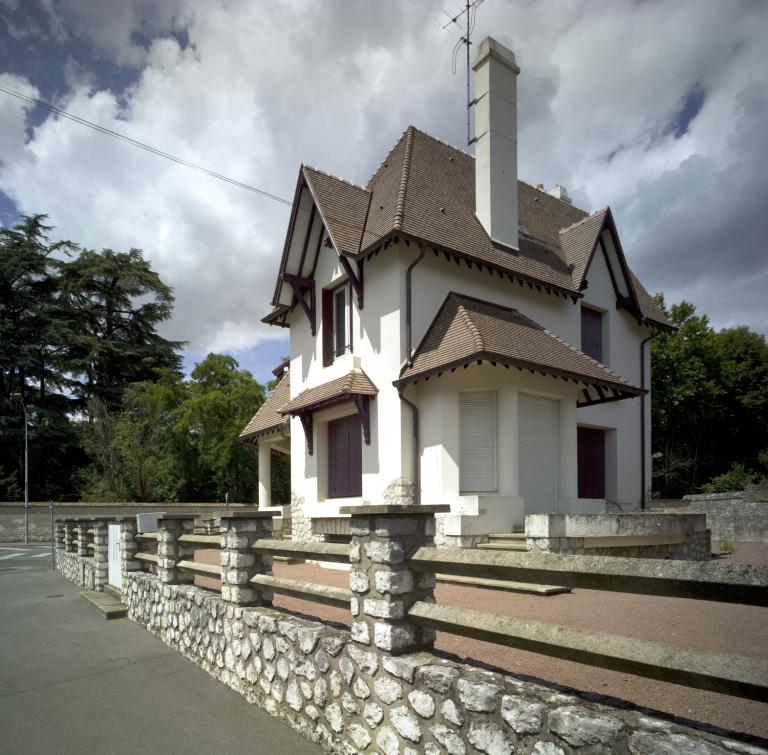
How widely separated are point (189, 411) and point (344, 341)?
61.0ft

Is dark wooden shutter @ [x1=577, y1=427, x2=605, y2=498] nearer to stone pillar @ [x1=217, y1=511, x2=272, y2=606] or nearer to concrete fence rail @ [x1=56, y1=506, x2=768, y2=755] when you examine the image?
concrete fence rail @ [x1=56, y1=506, x2=768, y2=755]

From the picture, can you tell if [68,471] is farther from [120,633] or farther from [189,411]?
[120,633]

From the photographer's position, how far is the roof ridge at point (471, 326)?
1067 centimetres

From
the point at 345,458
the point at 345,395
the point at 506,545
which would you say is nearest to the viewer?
the point at 506,545

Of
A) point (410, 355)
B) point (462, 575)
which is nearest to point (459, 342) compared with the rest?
point (410, 355)

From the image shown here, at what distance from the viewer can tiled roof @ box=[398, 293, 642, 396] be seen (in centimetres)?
1093

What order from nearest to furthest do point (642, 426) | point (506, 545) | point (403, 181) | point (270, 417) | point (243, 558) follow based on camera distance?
point (243, 558) < point (506, 545) < point (403, 181) < point (642, 426) < point (270, 417)

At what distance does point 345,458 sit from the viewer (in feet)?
45.4

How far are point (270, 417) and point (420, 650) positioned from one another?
1487 cm

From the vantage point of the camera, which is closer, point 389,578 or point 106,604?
point 389,578

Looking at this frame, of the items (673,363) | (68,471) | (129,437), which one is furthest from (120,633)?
(68,471)

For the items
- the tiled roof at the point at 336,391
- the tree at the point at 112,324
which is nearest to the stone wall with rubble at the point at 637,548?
the tiled roof at the point at 336,391

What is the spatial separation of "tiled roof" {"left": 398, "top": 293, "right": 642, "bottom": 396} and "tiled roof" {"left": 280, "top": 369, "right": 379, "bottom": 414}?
102 centimetres

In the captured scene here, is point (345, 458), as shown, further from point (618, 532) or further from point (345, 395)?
point (618, 532)
